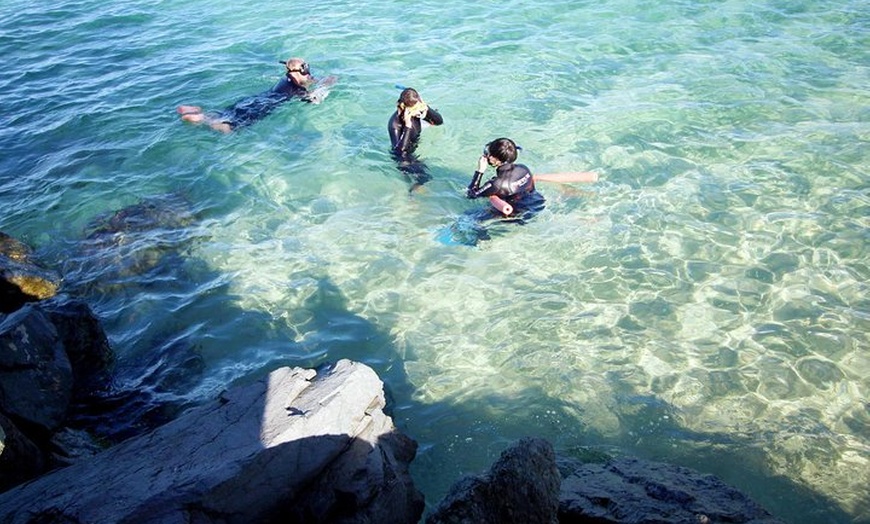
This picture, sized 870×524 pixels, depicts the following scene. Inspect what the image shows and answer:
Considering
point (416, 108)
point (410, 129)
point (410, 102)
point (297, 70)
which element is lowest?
point (410, 129)

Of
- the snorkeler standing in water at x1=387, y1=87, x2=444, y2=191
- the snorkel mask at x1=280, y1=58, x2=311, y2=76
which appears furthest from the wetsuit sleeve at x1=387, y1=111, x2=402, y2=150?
the snorkel mask at x1=280, y1=58, x2=311, y2=76

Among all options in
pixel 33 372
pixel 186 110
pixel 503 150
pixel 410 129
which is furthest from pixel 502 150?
pixel 186 110

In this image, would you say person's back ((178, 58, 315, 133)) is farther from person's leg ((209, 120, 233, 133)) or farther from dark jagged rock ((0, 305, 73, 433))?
dark jagged rock ((0, 305, 73, 433))

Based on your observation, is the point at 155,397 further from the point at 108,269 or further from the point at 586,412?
the point at 586,412

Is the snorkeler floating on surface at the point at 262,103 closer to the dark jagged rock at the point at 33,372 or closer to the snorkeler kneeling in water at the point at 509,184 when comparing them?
the snorkeler kneeling in water at the point at 509,184

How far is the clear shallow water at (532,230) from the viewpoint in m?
5.34

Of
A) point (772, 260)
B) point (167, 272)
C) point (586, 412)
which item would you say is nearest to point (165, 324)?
point (167, 272)

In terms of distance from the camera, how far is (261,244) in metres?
7.88

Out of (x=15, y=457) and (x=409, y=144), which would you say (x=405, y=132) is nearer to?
(x=409, y=144)

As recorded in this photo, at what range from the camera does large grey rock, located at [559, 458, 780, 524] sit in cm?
360

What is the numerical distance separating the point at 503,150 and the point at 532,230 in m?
1.11

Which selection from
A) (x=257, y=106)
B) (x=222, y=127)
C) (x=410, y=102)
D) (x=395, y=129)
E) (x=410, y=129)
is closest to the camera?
(x=410, y=102)

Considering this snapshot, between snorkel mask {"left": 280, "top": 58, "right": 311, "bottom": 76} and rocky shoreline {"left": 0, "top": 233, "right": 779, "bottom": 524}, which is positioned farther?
snorkel mask {"left": 280, "top": 58, "right": 311, "bottom": 76}

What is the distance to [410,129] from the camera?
8805mm
